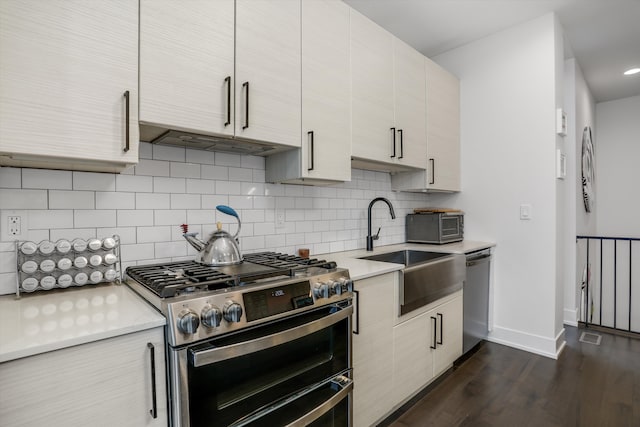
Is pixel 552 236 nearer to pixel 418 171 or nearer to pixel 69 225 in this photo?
pixel 418 171

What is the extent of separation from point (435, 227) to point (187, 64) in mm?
2331

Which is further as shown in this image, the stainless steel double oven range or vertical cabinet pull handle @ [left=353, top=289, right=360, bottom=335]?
vertical cabinet pull handle @ [left=353, top=289, right=360, bottom=335]

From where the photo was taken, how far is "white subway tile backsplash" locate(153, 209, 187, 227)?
1.67 meters

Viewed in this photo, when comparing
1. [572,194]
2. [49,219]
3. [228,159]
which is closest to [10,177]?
[49,219]

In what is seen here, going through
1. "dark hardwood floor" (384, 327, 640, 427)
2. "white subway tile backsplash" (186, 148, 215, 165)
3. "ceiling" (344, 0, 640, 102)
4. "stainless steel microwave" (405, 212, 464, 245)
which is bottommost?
"dark hardwood floor" (384, 327, 640, 427)

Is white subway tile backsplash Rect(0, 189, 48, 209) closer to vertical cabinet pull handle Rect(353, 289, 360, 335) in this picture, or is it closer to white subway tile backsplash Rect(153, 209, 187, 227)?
white subway tile backsplash Rect(153, 209, 187, 227)

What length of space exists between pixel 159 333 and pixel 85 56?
0.96 m

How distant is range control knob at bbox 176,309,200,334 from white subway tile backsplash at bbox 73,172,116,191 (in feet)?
2.76

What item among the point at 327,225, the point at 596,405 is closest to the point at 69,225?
the point at 327,225

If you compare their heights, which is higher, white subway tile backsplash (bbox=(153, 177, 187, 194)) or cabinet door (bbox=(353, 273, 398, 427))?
white subway tile backsplash (bbox=(153, 177, 187, 194))

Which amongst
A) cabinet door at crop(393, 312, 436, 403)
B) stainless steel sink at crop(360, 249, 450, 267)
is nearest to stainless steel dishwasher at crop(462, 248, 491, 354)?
stainless steel sink at crop(360, 249, 450, 267)

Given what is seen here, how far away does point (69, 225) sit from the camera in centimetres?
144

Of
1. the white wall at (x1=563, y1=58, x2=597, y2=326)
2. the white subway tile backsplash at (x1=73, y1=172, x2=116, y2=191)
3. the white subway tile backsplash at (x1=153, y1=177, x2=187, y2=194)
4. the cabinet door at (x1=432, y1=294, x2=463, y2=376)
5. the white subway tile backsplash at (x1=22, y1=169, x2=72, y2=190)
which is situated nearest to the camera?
the white subway tile backsplash at (x1=22, y1=169, x2=72, y2=190)

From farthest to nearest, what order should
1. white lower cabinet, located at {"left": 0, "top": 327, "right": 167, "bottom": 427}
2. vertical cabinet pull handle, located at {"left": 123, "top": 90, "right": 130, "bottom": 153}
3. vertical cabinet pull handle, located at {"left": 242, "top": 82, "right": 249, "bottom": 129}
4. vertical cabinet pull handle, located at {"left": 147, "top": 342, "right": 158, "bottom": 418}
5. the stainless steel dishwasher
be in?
the stainless steel dishwasher
vertical cabinet pull handle, located at {"left": 242, "top": 82, "right": 249, "bottom": 129}
vertical cabinet pull handle, located at {"left": 123, "top": 90, "right": 130, "bottom": 153}
vertical cabinet pull handle, located at {"left": 147, "top": 342, "right": 158, "bottom": 418}
white lower cabinet, located at {"left": 0, "top": 327, "right": 167, "bottom": 427}
